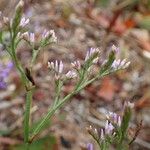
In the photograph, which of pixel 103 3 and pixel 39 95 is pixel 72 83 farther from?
pixel 103 3

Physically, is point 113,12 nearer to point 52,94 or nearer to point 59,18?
point 59,18

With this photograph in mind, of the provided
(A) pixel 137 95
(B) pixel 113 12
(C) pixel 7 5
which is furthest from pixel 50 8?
(C) pixel 7 5

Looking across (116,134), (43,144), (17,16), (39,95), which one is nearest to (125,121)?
(116,134)

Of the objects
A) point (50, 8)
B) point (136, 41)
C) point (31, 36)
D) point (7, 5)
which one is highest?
point (31, 36)

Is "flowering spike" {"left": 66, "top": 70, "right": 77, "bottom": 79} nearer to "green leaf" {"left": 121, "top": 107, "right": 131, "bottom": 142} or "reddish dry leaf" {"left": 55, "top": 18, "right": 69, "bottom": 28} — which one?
"green leaf" {"left": 121, "top": 107, "right": 131, "bottom": 142}

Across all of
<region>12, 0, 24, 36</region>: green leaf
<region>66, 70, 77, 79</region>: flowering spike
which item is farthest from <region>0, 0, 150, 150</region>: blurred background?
<region>12, 0, 24, 36</region>: green leaf

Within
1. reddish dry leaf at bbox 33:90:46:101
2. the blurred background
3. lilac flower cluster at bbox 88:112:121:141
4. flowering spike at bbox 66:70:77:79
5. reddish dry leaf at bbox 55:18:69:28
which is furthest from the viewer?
reddish dry leaf at bbox 55:18:69:28

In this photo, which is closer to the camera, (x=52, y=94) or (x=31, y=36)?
(x=31, y=36)

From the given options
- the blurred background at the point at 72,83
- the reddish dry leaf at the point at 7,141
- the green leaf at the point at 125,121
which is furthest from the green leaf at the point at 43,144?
the green leaf at the point at 125,121
